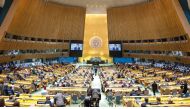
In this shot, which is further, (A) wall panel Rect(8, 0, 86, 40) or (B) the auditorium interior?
(A) wall panel Rect(8, 0, 86, 40)

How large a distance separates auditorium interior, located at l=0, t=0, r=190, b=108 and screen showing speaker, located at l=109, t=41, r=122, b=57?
174 mm

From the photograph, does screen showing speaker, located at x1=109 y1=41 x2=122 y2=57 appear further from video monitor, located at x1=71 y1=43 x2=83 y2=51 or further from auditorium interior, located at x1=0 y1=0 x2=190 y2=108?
video monitor, located at x1=71 y1=43 x2=83 y2=51

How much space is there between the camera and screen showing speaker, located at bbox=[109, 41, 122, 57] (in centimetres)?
4241

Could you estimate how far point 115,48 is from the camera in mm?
42656

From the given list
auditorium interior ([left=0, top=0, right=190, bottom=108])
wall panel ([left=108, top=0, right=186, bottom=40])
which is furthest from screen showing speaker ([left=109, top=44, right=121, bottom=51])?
wall panel ([left=108, top=0, right=186, bottom=40])

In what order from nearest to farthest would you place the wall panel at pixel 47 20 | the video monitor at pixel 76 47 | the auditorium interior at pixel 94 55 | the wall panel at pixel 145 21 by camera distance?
the auditorium interior at pixel 94 55
the wall panel at pixel 47 20
the wall panel at pixel 145 21
the video monitor at pixel 76 47

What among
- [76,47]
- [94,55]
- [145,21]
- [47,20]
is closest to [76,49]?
[76,47]

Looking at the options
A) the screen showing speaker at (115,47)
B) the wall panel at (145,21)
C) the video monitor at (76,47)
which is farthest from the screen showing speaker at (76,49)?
the wall panel at (145,21)

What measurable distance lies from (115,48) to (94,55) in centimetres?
828

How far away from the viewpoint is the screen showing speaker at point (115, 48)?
42406 millimetres

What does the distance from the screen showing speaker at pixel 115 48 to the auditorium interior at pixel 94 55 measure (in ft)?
0.57

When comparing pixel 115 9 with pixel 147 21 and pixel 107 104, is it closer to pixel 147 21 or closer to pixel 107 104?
pixel 147 21

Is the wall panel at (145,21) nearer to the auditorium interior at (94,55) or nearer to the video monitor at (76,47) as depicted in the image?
the auditorium interior at (94,55)

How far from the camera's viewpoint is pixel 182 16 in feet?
83.1
